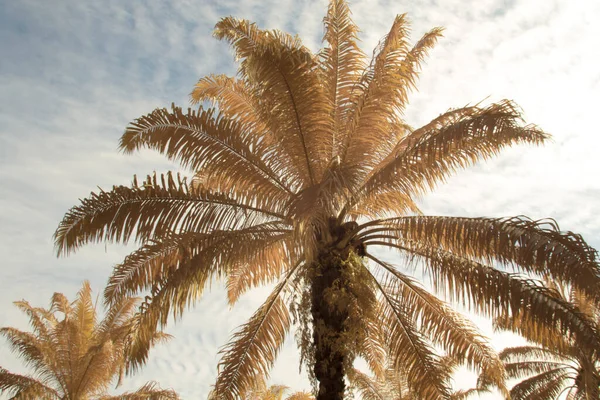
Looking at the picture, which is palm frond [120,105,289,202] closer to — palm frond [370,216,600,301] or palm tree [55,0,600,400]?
palm tree [55,0,600,400]

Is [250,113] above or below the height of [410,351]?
Result: above

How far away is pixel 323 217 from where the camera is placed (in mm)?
9336

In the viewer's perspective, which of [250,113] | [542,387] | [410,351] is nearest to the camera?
[410,351]

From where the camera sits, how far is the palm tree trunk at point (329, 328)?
9523mm

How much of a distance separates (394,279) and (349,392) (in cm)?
235

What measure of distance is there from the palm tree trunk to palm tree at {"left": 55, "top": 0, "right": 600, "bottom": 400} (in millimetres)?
24

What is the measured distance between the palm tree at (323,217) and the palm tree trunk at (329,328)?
0.02 metres

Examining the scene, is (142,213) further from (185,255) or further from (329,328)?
(329,328)

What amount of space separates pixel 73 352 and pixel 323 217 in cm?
1165

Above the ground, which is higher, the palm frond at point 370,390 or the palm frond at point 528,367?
the palm frond at point 528,367

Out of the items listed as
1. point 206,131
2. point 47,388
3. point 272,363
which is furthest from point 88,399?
point 206,131

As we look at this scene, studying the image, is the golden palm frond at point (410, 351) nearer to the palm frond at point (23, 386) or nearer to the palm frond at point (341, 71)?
the palm frond at point (341, 71)

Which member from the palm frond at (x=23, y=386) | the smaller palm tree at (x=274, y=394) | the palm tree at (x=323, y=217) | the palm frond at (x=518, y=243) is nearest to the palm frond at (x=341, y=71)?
the palm tree at (x=323, y=217)

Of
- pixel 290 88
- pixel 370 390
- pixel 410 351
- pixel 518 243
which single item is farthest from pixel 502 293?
pixel 370 390
